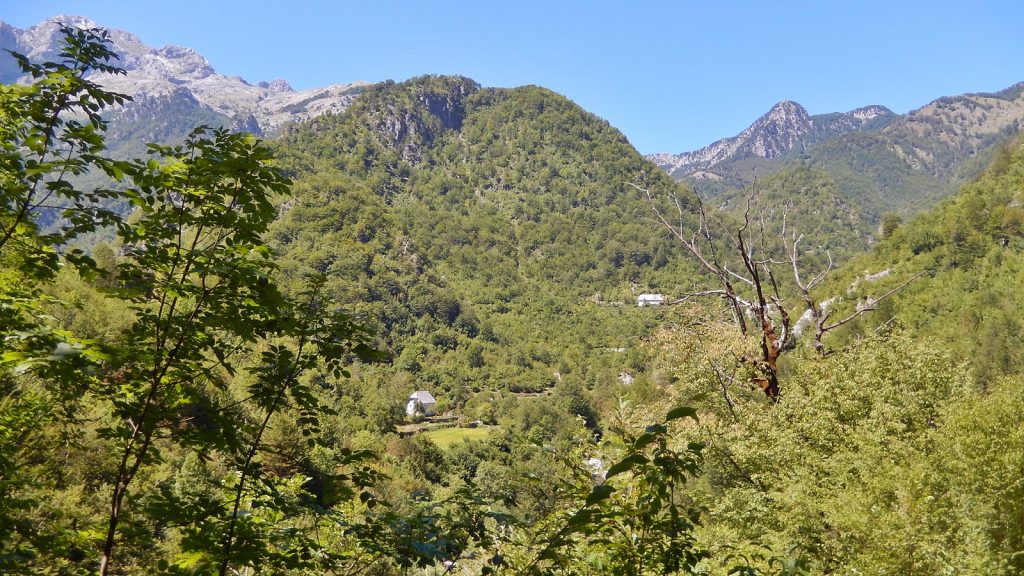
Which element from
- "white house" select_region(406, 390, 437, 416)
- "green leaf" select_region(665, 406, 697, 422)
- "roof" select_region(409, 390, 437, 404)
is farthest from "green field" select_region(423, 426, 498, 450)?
"green leaf" select_region(665, 406, 697, 422)

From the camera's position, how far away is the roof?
90.7 m

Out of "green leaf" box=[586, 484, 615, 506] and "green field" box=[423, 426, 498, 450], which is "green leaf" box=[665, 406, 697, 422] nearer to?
"green leaf" box=[586, 484, 615, 506]

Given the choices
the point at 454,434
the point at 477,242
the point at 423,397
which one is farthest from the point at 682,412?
the point at 477,242

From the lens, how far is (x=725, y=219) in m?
186

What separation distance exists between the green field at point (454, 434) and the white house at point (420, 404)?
8017 mm

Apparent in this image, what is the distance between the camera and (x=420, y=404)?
8900 cm

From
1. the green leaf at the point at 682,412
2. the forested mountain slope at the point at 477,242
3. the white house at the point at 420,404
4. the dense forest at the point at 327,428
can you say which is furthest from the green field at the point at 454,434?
the green leaf at the point at 682,412

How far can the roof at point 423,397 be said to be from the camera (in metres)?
90.7

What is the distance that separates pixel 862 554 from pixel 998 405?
19.2ft

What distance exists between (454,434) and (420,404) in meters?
13.5

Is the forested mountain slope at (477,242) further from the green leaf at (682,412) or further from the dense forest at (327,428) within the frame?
the green leaf at (682,412)

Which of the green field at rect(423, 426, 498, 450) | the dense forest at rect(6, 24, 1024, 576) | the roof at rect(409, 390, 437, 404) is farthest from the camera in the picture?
the roof at rect(409, 390, 437, 404)

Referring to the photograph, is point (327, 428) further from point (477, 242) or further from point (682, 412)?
point (477, 242)

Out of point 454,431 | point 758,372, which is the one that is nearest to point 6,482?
point 758,372
